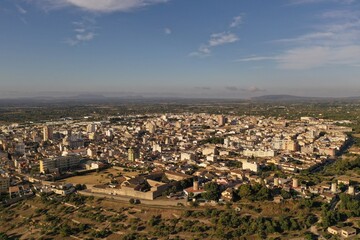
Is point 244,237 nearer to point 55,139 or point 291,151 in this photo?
point 291,151

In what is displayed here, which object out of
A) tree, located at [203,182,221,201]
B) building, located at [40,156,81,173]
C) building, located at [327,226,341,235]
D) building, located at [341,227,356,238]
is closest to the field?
building, located at [40,156,81,173]

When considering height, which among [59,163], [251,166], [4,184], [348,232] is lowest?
[4,184]

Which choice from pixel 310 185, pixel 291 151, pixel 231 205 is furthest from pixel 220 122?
pixel 231 205

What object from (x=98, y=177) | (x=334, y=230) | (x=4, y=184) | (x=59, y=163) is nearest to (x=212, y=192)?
(x=334, y=230)

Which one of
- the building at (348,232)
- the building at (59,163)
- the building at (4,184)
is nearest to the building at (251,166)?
the building at (348,232)

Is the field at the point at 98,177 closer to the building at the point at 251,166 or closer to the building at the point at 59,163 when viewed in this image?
the building at the point at 59,163

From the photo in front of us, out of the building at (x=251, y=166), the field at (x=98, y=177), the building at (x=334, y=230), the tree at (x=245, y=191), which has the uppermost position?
the tree at (x=245, y=191)

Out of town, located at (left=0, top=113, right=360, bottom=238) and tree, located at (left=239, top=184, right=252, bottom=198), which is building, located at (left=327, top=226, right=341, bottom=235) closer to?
town, located at (left=0, top=113, right=360, bottom=238)

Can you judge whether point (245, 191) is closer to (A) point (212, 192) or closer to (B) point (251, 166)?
(A) point (212, 192)

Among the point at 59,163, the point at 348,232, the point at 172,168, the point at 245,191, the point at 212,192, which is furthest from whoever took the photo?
the point at 59,163
